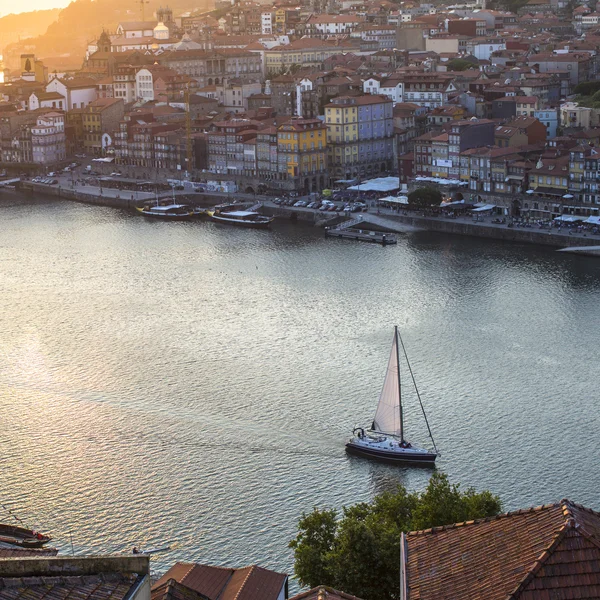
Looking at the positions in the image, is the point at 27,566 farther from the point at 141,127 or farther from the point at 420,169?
the point at 141,127

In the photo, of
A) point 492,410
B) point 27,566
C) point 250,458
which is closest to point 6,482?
point 250,458

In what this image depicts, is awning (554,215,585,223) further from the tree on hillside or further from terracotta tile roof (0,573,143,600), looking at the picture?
terracotta tile roof (0,573,143,600)

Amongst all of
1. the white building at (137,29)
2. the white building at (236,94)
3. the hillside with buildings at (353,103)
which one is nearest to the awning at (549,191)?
the hillside with buildings at (353,103)

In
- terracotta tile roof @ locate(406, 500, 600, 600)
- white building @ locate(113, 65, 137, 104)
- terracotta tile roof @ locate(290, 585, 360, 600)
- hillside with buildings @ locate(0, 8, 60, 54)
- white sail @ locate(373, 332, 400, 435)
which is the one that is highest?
hillside with buildings @ locate(0, 8, 60, 54)

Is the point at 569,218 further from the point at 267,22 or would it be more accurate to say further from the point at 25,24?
the point at 25,24

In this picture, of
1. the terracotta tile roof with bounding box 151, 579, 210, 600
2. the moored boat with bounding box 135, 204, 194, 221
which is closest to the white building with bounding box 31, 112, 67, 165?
the moored boat with bounding box 135, 204, 194, 221
